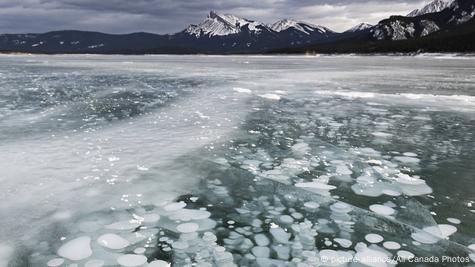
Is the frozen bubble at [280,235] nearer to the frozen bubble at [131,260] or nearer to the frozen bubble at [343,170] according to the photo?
the frozen bubble at [131,260]

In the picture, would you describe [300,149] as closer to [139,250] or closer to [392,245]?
[392,245]

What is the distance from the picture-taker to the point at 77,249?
5.00 metres

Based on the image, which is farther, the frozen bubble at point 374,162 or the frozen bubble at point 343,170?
the frozen bubble at point 374,162

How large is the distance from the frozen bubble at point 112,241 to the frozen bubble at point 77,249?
0.15 metres

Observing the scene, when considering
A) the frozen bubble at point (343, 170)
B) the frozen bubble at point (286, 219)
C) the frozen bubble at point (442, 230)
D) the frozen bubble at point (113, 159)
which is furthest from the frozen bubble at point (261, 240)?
the frozen bubble at point (113, 159)

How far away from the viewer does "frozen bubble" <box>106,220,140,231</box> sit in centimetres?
557

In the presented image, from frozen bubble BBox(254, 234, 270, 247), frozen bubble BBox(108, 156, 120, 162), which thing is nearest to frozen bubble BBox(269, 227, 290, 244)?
frozen bubble BBox(254, 234, 270, 247)

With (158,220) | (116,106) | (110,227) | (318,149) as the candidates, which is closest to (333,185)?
(318,149)

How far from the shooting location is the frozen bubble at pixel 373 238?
17.2ft

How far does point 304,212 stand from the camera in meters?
6.14

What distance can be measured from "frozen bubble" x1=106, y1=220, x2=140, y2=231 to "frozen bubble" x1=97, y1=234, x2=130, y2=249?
8.5 inches

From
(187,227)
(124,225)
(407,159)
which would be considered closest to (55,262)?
(124,225)

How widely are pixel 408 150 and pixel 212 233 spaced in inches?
236

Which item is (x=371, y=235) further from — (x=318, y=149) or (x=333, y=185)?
(x=318, y=149)
